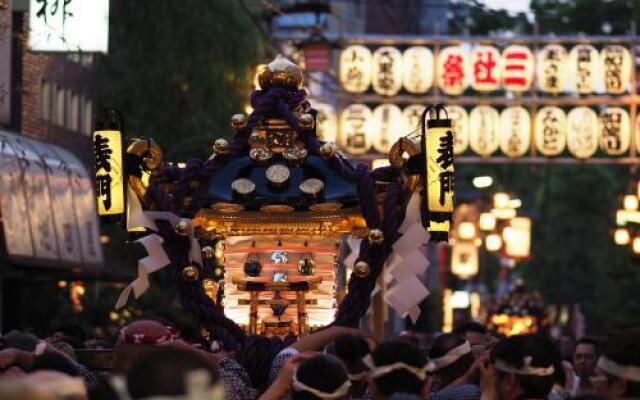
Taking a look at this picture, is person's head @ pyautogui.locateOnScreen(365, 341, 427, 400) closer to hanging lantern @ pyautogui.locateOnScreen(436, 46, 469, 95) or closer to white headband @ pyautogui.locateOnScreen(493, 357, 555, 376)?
white headband @ pyautogui.locateOnScreen(493, 357, 555, 376)

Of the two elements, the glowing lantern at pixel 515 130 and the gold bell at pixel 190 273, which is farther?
the glowing lantern at pixel 515 130

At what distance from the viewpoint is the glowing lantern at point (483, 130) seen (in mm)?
38500

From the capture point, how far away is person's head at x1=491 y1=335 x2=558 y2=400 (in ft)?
31.9

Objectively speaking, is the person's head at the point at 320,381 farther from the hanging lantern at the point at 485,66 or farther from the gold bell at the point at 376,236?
the hanging lantern at the point at 485,66

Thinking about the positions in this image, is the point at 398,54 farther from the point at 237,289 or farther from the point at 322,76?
the point at 237,289

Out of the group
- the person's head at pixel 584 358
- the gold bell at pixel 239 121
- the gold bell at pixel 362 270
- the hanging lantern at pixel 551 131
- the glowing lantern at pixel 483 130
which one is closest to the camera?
the gold bell at pixel 362 270

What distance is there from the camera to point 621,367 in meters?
9.31

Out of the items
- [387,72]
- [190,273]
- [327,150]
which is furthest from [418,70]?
[190,273]

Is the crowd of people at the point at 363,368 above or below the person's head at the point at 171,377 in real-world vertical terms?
below

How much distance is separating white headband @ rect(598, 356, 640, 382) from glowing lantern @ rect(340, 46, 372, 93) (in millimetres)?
29647

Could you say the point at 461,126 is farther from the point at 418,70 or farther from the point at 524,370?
the point at 524,370

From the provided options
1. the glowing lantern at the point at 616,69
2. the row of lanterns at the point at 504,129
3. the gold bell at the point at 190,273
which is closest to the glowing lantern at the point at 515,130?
the row of lanterns at the point at 504,129

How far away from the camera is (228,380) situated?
12.2 metres

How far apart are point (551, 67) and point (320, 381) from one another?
3070cm
